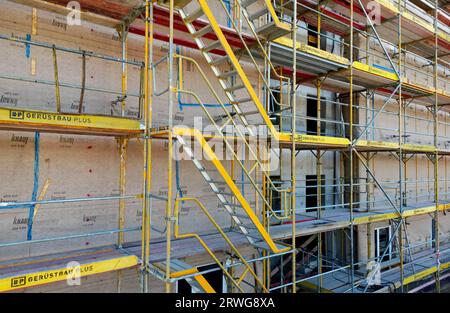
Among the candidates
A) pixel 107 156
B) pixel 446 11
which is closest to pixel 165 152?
pixel 107 156

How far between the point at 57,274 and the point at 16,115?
182 cm

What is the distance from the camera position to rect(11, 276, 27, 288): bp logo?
3.24 m

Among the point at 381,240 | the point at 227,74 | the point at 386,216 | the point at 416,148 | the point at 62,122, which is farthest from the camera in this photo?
the point at 381,240

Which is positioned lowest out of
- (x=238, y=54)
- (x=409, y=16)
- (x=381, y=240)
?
(x=381, y=240)

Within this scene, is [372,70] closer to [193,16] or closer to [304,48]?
[304,48]

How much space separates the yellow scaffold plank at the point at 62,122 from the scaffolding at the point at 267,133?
0.04 ft

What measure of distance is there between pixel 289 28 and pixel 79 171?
3961 mm

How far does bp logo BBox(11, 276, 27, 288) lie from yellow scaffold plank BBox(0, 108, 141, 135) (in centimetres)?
167

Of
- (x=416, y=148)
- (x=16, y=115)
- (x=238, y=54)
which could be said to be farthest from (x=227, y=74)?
(x=416, y=148)

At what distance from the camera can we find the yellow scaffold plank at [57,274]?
324 centimetres

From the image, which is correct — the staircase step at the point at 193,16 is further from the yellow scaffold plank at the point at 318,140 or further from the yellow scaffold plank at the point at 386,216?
the yellow scaffold plank at the point at 386,216

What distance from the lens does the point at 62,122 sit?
3.59 metres

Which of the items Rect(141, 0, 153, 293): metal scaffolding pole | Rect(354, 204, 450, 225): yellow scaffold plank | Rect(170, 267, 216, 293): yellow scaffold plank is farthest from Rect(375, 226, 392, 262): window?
Rect(141, 0, 153, 293): metal scaffolding pole
